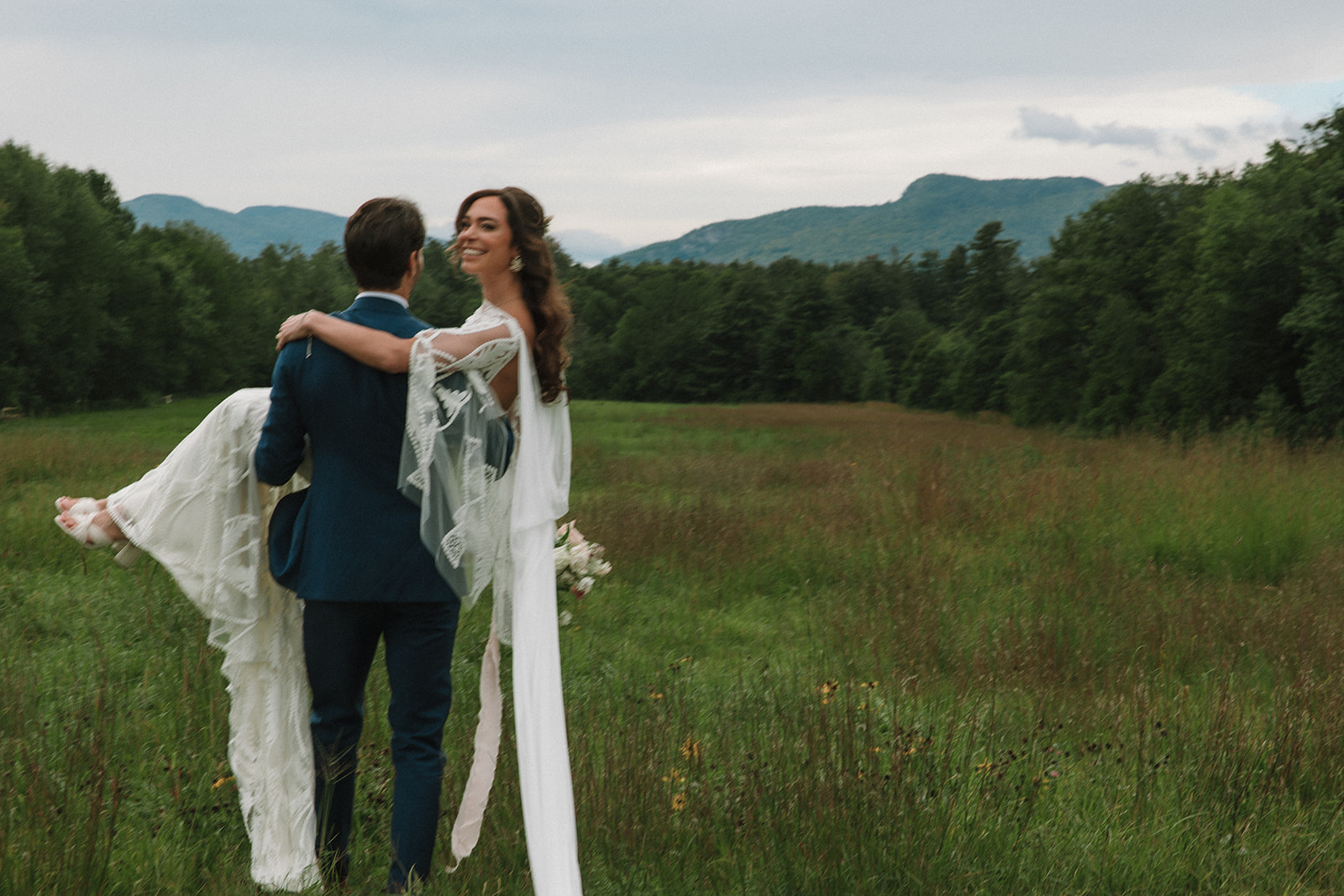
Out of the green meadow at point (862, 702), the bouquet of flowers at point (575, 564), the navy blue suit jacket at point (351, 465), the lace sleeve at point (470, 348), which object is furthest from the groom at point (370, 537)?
the bouquet of flowers at point (575, 564)

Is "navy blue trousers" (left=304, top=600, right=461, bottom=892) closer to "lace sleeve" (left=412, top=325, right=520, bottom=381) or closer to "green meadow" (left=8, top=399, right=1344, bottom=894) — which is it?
"green meadow" (left=8, top=399, right=1344, bottom=894)

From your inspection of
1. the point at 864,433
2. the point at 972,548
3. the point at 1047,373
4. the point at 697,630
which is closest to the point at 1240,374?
the point at 864,433

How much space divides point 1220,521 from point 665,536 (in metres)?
4.96

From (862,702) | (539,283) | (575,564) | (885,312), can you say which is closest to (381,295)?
(539,283)

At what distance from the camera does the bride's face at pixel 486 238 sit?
2.72 meters

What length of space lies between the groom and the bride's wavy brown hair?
0.26 m

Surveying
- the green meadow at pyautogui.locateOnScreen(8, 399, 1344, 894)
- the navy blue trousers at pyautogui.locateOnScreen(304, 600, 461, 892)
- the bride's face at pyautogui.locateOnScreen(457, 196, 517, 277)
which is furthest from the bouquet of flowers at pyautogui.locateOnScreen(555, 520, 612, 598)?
the bride's face at pyautogui.locateOnScreen(457, 196, 517, 277)

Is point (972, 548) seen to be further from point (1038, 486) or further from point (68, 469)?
point (68, 469)

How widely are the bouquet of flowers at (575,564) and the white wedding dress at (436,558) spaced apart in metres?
0.89

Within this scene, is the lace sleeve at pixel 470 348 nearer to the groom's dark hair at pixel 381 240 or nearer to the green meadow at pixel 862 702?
the groom's dark hair at pixel 381 240

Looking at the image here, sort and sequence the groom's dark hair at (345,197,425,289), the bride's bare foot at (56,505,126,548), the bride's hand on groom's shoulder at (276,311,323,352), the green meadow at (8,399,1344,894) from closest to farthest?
the bride's hand on groom's shoulder at (276,311,323,352) < the groom's dark hair at (345,197,425,289) < the bride's bare foot at (56,505,126,548) < the green meadow at (8,399,1344,894)

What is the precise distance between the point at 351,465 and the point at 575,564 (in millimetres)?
1541

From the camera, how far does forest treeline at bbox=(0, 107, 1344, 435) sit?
88.6 feet

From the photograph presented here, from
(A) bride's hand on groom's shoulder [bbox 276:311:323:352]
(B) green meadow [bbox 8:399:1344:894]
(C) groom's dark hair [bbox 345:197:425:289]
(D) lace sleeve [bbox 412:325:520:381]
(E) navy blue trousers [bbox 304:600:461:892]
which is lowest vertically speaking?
(B) green meadow [bbox 8:399:1344:894]
